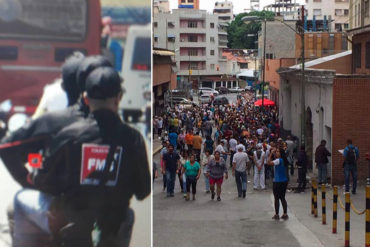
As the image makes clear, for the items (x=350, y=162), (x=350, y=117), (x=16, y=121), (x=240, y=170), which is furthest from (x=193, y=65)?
(x=16, y=121)

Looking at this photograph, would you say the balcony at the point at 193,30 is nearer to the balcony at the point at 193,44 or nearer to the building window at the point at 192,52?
the balcony at the point at 193,44

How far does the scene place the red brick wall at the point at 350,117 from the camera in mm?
21922

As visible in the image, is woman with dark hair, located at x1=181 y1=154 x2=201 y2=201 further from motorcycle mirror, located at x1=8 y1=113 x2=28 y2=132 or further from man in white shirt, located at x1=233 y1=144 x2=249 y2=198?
motorcycle mirror, located at x1=8 y1=113 x2=28 y2=132

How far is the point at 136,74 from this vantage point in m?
5.82

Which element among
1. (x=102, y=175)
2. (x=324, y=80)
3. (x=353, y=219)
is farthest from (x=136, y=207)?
(x=324, y=80)

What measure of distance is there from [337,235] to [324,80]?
36.5 feet

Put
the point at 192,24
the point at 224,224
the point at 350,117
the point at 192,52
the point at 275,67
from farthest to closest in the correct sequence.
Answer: the point at 192,52 → the point at 192,24 → the point at 275,67 → the point at 350,117 → the point at 224,224

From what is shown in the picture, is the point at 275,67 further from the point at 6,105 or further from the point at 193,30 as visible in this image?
the point at 193,30

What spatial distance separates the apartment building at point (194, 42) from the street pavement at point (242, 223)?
84.1 m

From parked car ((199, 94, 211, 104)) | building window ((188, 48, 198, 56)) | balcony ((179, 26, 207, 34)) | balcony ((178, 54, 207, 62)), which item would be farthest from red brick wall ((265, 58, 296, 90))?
building window ((188, 48, 198, 56))

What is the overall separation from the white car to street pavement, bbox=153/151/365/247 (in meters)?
7.07

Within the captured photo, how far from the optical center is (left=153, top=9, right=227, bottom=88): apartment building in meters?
107

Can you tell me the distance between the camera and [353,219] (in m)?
15.6

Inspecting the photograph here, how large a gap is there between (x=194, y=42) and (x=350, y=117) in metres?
89.3
